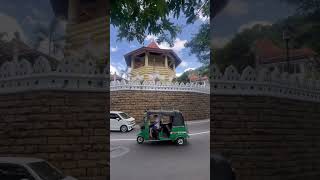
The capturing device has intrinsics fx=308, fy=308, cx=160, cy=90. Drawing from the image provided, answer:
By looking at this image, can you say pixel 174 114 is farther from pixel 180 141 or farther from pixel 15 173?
pixel 15 173

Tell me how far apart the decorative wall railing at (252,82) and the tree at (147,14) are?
59.1 inches

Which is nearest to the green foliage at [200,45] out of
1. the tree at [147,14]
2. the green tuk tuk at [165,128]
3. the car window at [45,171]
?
the tree at [147,14]

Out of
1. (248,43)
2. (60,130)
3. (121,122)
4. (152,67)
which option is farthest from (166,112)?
(60,130)

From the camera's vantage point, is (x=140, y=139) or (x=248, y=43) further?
(x=140, y=139)

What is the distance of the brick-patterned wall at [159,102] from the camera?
31.7 feet

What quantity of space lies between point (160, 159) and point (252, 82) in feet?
8.32

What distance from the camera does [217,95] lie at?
505 centimetres

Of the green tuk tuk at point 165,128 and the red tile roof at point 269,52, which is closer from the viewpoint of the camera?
the red tile roof at point 269,52

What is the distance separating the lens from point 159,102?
1026cm


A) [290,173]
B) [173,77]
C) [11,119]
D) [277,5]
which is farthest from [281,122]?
[173,77]

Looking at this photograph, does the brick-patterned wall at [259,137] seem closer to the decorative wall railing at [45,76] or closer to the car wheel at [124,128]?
the decorative wall railing at [45,76]

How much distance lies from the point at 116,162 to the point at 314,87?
12.6 feet

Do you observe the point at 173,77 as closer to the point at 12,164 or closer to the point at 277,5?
the point at 277,5

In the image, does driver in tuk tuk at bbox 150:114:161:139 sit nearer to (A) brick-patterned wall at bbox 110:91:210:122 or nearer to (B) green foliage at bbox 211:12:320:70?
(A) brick-patterned wall at bbox 110:91:210:122
